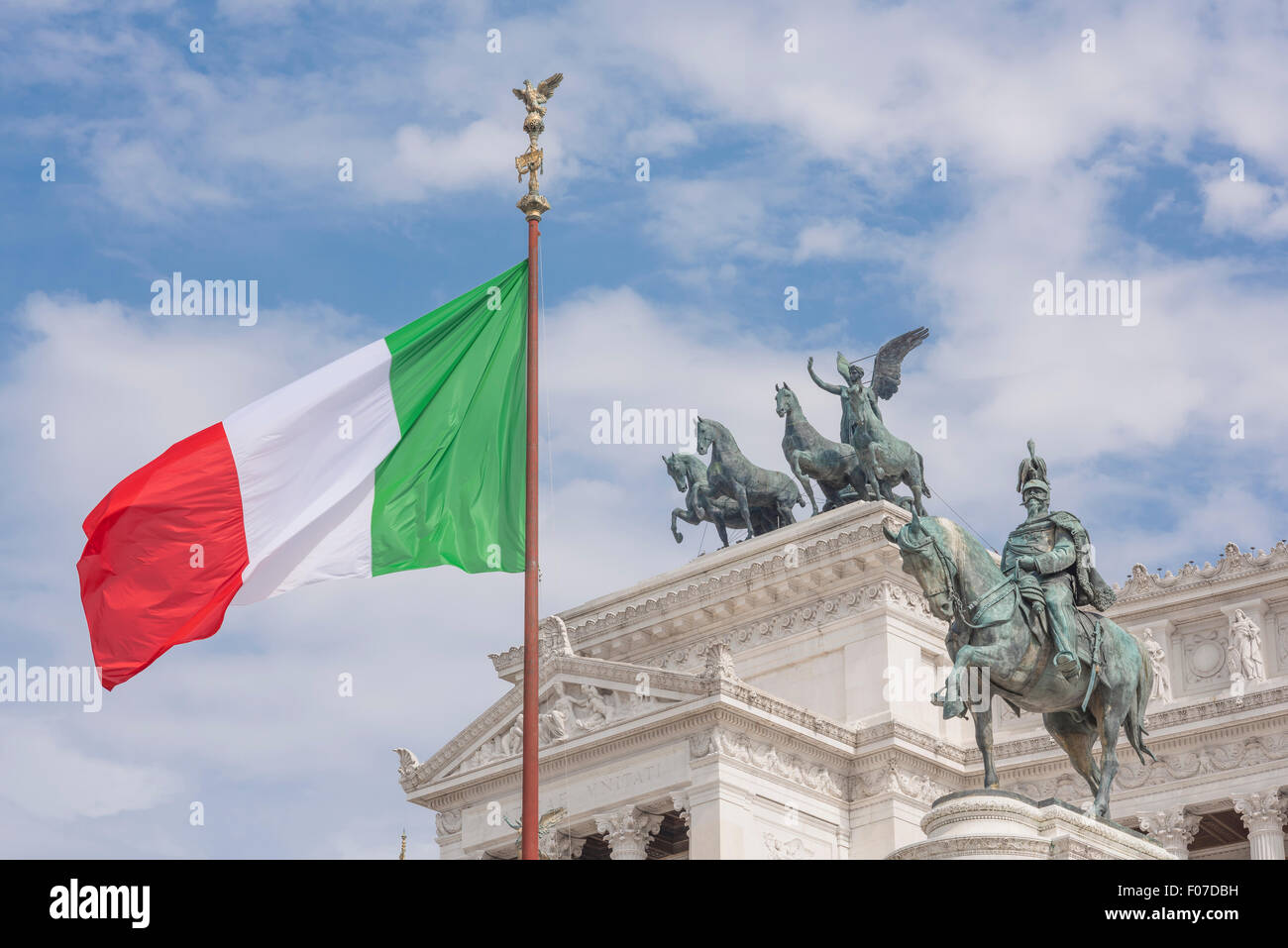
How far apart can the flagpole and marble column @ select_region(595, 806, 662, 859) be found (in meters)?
20.6

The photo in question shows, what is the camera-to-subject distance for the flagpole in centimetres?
1995

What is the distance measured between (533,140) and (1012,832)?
8.88 metres

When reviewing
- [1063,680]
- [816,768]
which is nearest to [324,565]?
[1063,680]

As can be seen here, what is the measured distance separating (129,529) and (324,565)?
74.3 inches

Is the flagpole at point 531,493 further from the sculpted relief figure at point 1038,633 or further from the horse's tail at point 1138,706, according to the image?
the horse's tail at point 1138,706

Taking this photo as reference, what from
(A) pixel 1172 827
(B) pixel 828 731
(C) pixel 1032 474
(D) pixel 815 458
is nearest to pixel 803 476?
(D) pixel 815 458

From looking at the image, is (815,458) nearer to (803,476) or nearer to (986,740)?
(803,476)

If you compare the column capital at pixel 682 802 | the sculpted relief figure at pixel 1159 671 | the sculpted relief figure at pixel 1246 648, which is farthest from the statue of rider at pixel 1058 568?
the sculpted relief figure at pixel 1159 671

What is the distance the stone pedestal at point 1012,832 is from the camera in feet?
74.2

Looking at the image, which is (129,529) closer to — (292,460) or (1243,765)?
(292,460)
